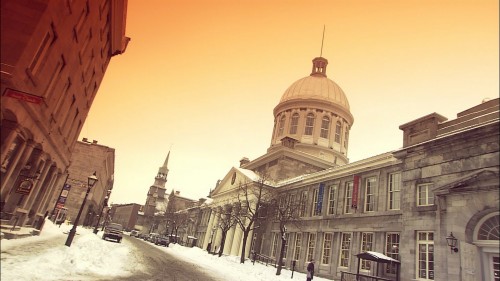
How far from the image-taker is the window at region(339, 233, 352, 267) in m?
26.9

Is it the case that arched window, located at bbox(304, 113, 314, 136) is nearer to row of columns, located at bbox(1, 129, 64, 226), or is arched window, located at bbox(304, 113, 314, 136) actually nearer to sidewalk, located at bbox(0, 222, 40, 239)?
row of columns, located at bbox(1, 129, 64, 226)

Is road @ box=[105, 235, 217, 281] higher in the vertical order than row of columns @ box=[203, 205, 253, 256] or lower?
lower

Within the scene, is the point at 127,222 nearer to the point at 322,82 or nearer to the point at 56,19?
the point at 322,82

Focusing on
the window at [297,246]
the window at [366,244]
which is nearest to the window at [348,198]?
the window at [366,244]

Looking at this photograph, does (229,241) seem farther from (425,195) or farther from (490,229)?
(490,229)

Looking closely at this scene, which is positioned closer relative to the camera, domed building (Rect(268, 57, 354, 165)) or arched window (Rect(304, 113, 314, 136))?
domed building (Rect(268, 57, 354, 165))

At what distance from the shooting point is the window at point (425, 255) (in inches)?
723

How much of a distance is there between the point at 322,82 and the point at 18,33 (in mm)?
54904

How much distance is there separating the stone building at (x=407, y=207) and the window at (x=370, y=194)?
84mm

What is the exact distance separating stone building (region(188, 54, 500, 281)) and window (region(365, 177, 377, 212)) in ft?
0.28

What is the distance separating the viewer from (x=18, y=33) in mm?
10922

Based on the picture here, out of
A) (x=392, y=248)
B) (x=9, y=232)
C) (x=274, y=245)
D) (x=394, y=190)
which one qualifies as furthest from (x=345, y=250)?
(x=9, y=232)

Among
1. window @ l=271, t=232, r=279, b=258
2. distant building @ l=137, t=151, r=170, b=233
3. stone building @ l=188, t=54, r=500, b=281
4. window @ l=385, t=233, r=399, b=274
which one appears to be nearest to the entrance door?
stone building @ l=188, t=54, r=500, b=281

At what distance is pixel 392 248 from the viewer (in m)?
22.4
